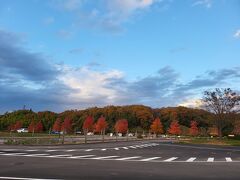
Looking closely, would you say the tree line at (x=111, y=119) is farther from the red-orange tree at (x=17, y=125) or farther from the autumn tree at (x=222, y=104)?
the autumn tree at (x=222, y=104)

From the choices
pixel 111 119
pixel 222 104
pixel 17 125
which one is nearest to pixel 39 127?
pixel 17 125

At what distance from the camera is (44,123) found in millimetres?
141000

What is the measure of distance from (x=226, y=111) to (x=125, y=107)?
97873 mm

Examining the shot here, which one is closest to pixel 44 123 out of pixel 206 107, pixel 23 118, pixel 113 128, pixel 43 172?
pixel 23 118

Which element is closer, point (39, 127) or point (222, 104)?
point (222, 104)

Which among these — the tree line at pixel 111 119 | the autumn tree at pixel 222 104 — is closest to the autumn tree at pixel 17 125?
the tree line at pixel 111 119

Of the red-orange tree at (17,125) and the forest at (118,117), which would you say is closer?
the red-orange tree at (17,125)

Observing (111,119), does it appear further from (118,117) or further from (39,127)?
(39,127)

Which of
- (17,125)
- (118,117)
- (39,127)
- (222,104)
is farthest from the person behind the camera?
(118,117)

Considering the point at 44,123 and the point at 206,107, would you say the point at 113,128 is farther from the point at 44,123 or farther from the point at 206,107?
the point at 206,107

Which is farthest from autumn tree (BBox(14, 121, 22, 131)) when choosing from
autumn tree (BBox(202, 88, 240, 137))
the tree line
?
autumn tree (BBox(202, 88, 240, 137))

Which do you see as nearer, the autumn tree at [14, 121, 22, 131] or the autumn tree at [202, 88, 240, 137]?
the autumn tree at [202, 88, 240, 137]

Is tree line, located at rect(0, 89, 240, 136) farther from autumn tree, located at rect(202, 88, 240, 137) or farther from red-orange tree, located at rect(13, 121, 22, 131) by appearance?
autumn tree, located at rect(202, 88, 240, 137)

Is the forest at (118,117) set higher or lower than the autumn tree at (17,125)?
higher
